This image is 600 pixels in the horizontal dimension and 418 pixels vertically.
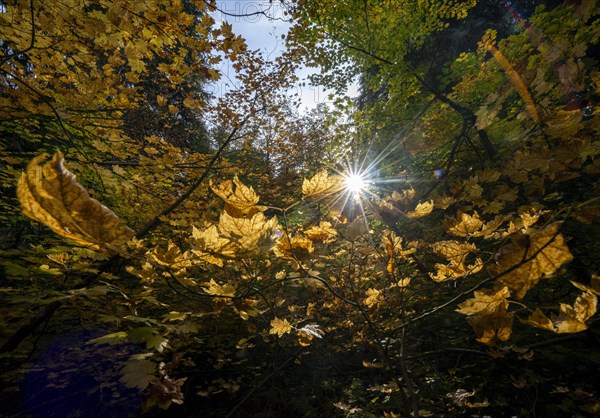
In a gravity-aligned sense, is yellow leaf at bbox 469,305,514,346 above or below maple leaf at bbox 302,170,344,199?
below

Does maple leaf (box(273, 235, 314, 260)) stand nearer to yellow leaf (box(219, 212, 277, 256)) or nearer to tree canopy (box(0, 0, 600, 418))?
tree canopy (box(0, 0, 600, 418))

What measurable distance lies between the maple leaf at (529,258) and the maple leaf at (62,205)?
89 centimetres

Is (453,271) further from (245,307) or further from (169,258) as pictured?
(169,258)

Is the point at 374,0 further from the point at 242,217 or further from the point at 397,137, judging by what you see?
the point at 242,217

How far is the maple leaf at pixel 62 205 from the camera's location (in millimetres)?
451

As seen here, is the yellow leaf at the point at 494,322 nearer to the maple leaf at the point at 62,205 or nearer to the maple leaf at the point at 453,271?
the maple leaf at the point at 453,271

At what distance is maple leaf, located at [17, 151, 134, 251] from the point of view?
0.45 metres

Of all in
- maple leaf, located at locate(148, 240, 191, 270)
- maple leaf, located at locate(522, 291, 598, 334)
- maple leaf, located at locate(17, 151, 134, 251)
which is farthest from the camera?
maple leaf, located at locate(148, 240, 191, 270)

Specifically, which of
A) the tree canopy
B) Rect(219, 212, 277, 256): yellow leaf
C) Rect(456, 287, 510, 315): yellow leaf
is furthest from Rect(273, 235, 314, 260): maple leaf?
Rect(456, 287, 510, 315): yellow leaf

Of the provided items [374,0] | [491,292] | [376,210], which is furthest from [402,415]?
[374,0]

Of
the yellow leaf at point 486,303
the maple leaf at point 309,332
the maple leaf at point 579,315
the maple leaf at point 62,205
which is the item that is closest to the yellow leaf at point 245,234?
the maple leaf at point 62,205

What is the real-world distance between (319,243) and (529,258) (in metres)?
0.97

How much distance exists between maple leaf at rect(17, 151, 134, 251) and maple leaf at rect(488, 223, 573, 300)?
89cm

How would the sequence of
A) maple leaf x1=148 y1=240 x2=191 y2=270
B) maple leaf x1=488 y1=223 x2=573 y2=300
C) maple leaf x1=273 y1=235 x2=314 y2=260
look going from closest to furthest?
maple leaf x1=488 y1=223 x2=573 y2=300 < maple leaf x1=148 y1=240 x2=191 y2=270 < maple leaf x1=273 y1=235 x2=314 y2=260
